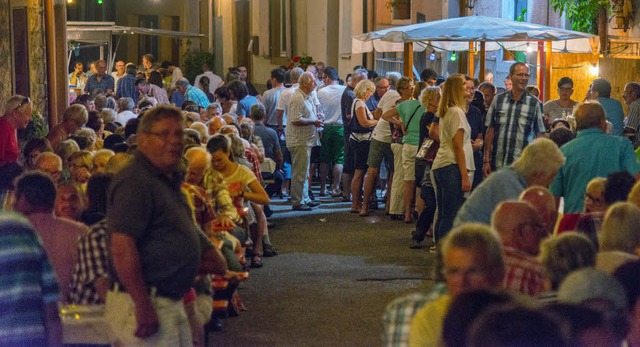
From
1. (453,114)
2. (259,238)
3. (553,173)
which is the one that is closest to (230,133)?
(259,238)

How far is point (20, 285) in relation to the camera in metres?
5.17

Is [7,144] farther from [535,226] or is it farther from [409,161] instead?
[535,226]

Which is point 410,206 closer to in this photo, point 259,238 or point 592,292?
point 259,238

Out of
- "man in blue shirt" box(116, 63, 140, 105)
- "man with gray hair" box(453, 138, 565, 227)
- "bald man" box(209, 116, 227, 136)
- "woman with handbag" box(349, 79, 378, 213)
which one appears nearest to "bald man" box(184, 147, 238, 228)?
"man with gray hair" box(453, 138, 565, 227)

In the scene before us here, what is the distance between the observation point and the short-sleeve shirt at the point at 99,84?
21.3 m

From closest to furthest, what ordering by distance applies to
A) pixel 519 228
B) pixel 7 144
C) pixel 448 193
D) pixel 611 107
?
pixel 519 228 → pixel 7 144 → pixel 448 193 → pixel 611 107

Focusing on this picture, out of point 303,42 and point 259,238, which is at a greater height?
point 303,42

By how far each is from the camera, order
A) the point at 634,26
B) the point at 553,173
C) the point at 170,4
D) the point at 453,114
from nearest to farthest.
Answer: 1. the point at 553,173
2. the point at 453,114
3. the point at 634,26
4. the point at 170,4

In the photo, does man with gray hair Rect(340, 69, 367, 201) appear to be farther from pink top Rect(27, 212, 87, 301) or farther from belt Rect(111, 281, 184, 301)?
belt Rect(111, 281, 184, 301)

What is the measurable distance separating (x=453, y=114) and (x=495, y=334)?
7.96 m

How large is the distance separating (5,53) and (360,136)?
4763 millimetres

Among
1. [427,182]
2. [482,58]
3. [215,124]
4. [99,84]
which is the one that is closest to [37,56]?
[215,124]

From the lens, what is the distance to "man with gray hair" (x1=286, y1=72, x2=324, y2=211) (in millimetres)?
16438

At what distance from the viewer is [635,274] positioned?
5.07 m
